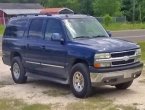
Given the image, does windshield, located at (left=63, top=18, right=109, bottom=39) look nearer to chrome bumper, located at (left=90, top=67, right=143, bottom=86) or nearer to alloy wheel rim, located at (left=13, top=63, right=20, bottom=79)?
chrome bumper, located at (left=90, top=67, right=143, bottom=86)

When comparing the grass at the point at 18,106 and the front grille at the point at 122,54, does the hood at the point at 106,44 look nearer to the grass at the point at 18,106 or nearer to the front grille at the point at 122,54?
the front grille at the point at 122,54

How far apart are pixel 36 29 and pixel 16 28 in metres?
1.19

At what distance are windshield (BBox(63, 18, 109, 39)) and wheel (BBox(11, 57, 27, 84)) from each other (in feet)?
7.16

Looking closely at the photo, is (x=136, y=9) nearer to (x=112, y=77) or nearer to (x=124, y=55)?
(x=124, y=55)

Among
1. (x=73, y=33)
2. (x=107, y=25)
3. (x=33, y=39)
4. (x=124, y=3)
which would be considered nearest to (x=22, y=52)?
(x=33, y=39)

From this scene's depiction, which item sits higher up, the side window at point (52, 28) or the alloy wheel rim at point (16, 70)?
the side window at point (52, 28)

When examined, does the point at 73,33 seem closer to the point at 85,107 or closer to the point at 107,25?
the point at 85,107

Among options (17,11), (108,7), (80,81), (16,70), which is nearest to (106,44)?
(80,81)

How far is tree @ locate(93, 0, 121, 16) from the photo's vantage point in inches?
2985

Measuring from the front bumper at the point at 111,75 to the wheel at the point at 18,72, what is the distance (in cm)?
316

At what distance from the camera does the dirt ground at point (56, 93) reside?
32.0 feet

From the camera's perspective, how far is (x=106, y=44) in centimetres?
1006

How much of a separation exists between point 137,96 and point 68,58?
1.79m

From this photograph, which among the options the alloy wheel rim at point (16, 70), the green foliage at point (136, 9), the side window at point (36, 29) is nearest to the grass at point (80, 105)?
the side window at point (36, 29)
